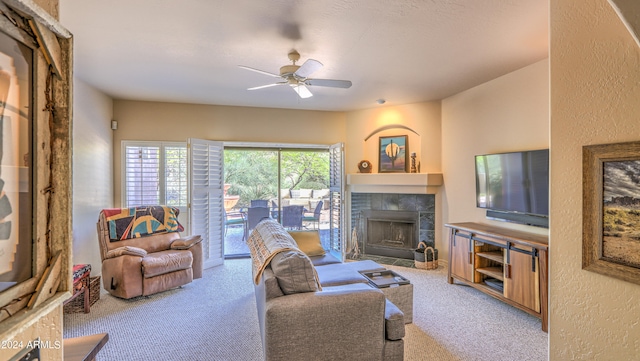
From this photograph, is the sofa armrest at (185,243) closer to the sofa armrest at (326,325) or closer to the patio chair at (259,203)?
the patio chair at (259,203)

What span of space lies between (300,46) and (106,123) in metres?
3.34

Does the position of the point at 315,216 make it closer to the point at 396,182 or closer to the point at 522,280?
the point at 396,182

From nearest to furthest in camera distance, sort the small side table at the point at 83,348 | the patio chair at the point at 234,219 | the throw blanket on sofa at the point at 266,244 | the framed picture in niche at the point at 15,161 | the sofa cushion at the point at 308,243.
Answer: the framed picture in niche at the point at 15,161 → the small side table at the point at 83,348 → the throw blanket on sofa at the point at 266,244 → the sofa cushion at the point at 308,243 → the patio chair at the point at 234,219

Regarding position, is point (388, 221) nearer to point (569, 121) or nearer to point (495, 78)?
point (495, 78)

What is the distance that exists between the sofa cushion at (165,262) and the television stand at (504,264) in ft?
11.1

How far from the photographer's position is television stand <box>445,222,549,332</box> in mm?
2725

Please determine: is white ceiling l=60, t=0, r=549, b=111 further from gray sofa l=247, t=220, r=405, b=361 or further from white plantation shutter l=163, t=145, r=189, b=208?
gray sofa l=247, t=220, r=405, b=361

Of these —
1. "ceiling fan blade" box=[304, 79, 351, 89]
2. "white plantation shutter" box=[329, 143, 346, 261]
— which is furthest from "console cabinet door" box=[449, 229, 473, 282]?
"ceiling fan blade" box=[304, 79, 351, 89]

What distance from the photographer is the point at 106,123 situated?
4266 mm

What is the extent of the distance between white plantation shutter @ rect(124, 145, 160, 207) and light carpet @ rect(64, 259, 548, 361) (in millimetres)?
1577

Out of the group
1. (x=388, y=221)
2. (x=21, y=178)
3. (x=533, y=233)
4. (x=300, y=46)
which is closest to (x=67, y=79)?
(x=21, y=178)

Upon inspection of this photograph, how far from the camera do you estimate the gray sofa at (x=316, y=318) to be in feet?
5.86

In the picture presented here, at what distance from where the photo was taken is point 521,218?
3.30 meters

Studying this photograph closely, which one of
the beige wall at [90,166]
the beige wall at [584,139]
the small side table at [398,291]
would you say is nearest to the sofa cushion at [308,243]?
the small side table at [398,291]
